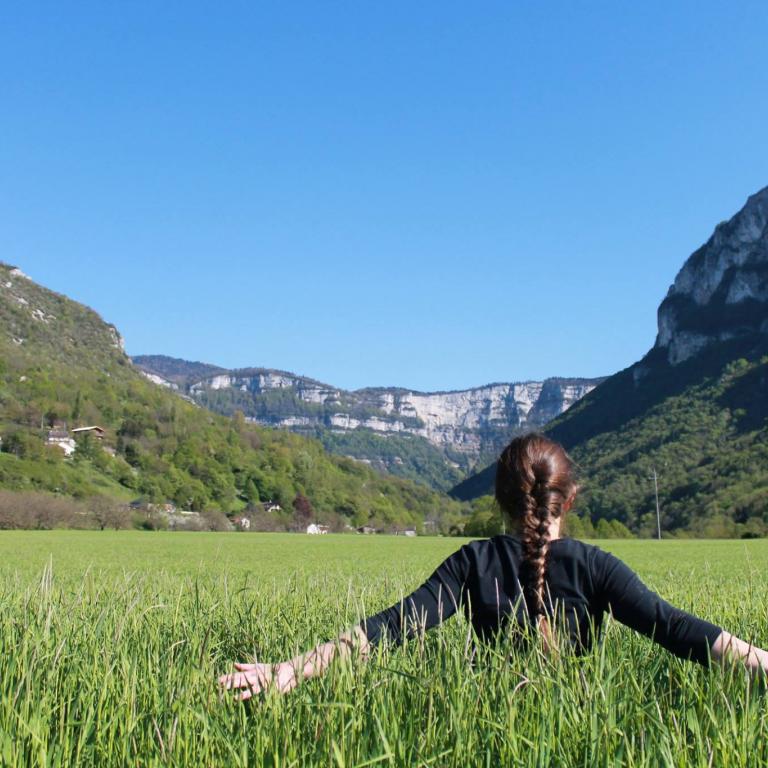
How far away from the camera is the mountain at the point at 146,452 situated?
87.8 meters

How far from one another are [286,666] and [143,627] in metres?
1.87

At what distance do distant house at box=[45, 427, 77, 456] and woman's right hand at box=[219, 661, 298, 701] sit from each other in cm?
9248

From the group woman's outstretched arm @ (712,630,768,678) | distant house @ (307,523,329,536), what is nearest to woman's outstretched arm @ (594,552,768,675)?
woman's outstretched arm @ (712,630,768,678)

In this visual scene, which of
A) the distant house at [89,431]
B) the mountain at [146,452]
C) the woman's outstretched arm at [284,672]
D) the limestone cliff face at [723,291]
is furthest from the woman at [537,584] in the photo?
the limestone cliff face at [723,291]

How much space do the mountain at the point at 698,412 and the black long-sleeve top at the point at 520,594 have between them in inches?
2638

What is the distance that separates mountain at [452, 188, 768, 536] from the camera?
82.5m

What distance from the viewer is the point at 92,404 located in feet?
350

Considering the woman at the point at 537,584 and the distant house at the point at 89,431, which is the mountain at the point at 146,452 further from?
the woman at the point at 537,584

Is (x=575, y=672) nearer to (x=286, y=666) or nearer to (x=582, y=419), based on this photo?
(x=286, y=666)

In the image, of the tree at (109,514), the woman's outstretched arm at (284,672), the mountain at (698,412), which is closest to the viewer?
the woman's outstretched arm at (284,672)

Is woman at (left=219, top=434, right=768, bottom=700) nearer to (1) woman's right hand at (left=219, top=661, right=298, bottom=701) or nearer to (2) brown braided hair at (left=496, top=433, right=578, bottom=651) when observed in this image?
(2) brown braided hair at (left=496, top=433, right=578, bottom=651)

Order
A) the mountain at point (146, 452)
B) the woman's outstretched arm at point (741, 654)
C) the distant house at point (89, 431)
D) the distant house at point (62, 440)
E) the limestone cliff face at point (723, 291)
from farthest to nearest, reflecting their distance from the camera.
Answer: the limestone cliff face at point (723, 291) → the distant house at point (89, 431) → the distant house at point (62, 440) → the mountain at point (146, 452) → the woman's outstretched arm at point (741, 654)

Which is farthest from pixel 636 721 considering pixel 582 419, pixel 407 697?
pixel 582 419

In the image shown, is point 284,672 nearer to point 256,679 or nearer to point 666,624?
point 256,679
